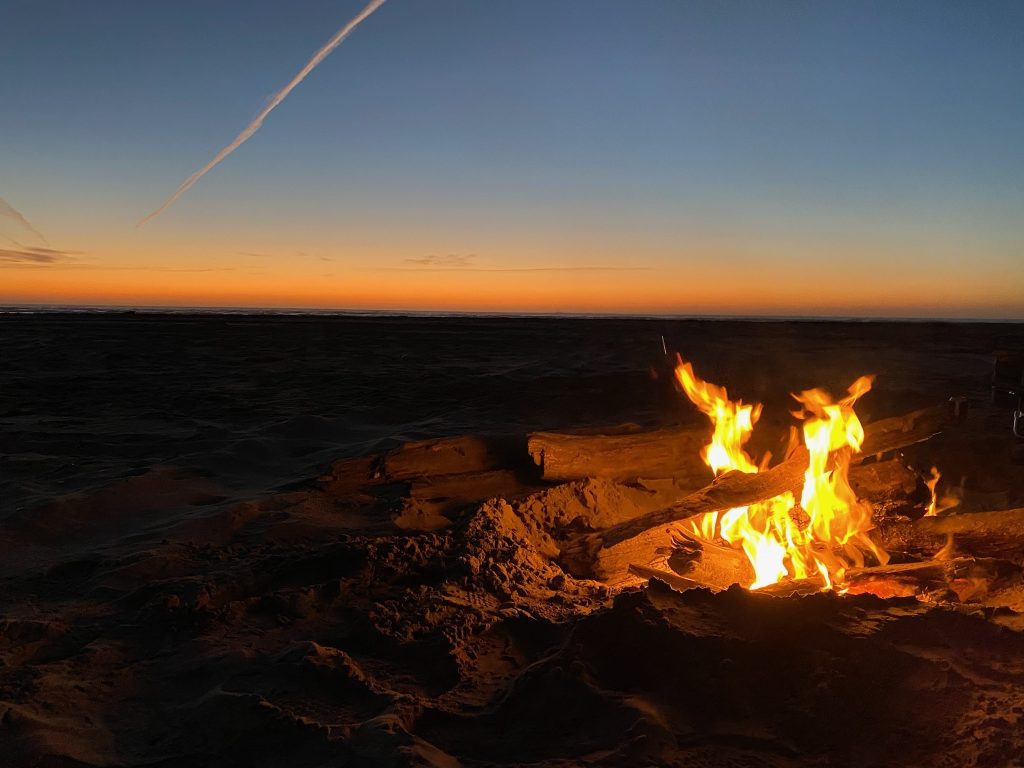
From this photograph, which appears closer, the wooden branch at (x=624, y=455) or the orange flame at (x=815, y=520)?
the orange flame at (x=815, y=520)

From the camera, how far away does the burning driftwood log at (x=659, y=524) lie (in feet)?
14.5

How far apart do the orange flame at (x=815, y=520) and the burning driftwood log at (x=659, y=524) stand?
15 cm

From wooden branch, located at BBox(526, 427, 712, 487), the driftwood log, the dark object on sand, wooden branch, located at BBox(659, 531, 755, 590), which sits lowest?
wooden branch, located at BBox(659, 531, 755, 590)

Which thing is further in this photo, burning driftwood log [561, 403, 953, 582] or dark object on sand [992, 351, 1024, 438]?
dark object on sand [992, 351, 1024, 438]

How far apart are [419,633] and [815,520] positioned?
2707 mm

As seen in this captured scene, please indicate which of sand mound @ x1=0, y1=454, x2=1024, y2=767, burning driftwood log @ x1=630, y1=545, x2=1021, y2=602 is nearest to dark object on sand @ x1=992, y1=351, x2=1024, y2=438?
burning driftwood log @ x1=630, y1=545, x2=1021, y2=602

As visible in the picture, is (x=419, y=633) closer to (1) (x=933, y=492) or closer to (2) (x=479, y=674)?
(2) (x=479, y=674)

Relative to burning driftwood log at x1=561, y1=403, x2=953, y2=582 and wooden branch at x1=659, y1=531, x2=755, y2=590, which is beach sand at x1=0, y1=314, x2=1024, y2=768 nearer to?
burning driftwood log at x1=561, y1=403, x2=953, y2=582

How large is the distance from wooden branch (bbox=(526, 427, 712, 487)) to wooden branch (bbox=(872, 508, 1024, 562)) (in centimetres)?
156

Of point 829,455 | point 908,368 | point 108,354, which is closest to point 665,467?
point 829,455

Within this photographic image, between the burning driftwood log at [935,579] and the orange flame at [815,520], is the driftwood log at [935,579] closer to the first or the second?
the burning driftwood log at [935,579]

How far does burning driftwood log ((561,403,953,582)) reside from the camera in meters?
4.43

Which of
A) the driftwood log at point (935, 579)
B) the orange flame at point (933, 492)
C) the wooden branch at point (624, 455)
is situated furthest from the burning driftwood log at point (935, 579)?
the wooden branch at point (624, 455)

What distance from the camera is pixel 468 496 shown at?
561 centimetres
